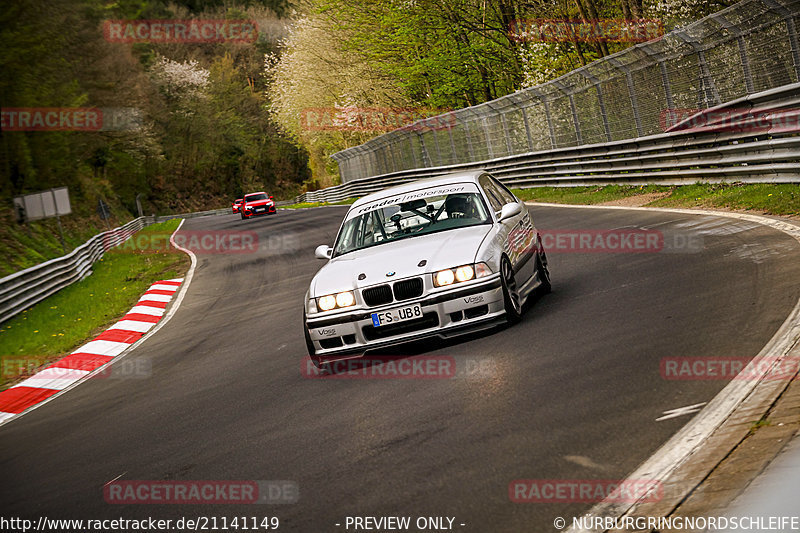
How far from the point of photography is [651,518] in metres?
3.65

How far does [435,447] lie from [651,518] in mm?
1728

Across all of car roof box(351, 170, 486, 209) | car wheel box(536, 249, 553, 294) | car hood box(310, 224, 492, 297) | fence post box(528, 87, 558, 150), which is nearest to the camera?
car hood box(310, 224, 492, 297)

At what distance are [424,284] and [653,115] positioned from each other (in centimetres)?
1437

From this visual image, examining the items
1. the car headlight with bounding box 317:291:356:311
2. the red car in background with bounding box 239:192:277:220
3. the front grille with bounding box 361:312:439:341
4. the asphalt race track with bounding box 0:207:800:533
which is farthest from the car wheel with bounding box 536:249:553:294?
the red car in background with bounding box 239:192:277:220

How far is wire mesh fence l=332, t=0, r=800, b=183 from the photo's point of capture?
14.9 meters

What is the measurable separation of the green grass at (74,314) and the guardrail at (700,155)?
10927 mm

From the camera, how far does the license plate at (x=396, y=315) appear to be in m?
7.46

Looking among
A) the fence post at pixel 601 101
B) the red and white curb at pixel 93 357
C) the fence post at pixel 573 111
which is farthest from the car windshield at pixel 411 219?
the fence post at pixel 573 111

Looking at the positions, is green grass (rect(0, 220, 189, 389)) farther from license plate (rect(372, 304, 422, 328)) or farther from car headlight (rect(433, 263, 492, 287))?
car headlight (rect(433, 263, 492, 287))

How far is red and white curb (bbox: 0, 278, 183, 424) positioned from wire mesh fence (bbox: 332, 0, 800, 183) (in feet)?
37.1

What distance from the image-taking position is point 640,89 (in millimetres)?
20672

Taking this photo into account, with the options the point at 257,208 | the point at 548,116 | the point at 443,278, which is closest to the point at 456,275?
the point at 443,278

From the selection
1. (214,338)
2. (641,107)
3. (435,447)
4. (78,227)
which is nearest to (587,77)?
(641,107)

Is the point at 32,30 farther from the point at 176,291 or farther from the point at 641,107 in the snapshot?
the point at 641,107
